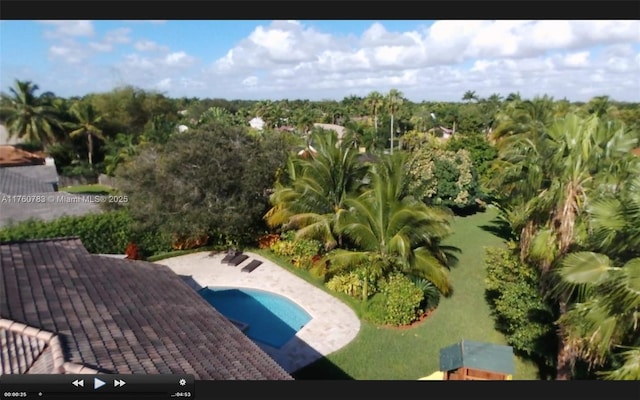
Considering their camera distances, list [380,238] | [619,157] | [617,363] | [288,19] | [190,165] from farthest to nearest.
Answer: [190,165], [380,238], [619,157], [617,363], [288,19]

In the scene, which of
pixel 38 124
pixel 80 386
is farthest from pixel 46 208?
pixel 38 124

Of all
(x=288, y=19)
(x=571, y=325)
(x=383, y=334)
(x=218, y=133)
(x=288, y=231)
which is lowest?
(x=383, y=334)

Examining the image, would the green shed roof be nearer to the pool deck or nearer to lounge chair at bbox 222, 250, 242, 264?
the pool deck

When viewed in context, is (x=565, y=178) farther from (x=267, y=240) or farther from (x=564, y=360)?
(x=267, y=240)

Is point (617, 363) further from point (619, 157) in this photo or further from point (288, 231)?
point (288, 231)

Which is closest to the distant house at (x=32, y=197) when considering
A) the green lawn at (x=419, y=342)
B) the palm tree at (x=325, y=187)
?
the palm tree at (x=325, y=187)

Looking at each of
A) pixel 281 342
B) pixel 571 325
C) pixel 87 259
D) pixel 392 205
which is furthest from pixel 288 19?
pixel 281 342

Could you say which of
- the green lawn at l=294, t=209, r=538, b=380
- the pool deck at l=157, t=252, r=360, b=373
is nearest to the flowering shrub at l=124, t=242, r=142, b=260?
the pool deck at l=157, t=252, r=360, b=373
